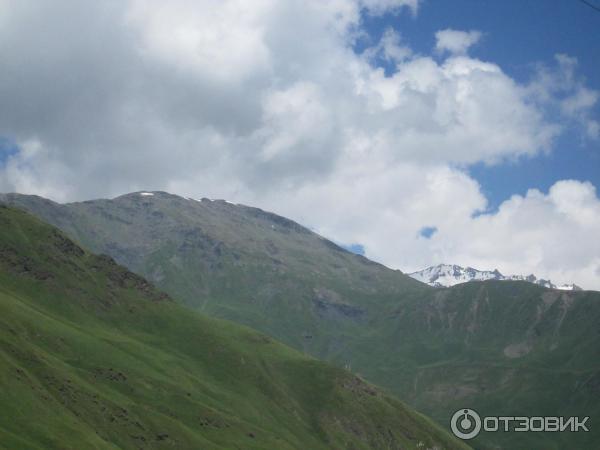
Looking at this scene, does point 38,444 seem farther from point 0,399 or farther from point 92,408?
point 92,408

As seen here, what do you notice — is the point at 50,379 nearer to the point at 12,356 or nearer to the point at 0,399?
the point at 12,356

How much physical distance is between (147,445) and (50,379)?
32.5 metres

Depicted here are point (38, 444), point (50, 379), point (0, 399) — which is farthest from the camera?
point (50, 379)

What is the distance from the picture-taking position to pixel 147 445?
639 feet

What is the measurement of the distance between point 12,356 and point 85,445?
47.2 m

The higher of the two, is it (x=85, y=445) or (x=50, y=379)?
(x=50, y=379)

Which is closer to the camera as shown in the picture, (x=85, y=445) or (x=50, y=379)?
(x=85, y=445)

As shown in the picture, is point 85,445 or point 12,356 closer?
point 85,445

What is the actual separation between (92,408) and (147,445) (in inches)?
734

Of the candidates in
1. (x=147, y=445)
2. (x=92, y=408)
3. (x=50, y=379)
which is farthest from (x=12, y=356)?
(x=147, y=445)

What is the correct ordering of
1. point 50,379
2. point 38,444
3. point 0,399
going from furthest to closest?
1. point 50,379
2. point 0,399
3. point 38,444

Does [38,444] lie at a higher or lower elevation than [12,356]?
lower

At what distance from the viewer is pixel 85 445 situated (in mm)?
157625

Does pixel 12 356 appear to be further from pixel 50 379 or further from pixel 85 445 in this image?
pixel 85 445
